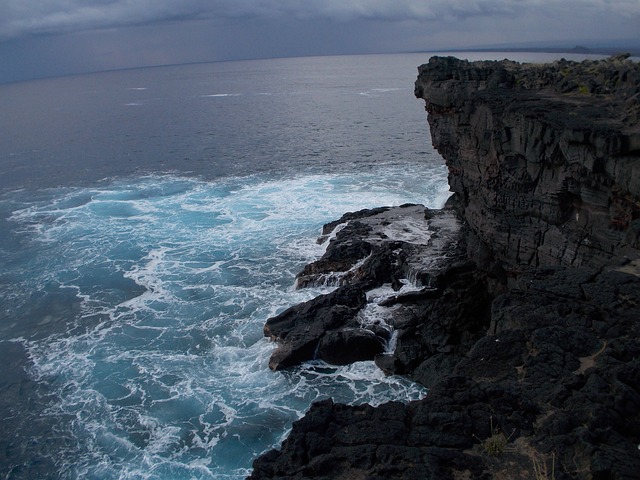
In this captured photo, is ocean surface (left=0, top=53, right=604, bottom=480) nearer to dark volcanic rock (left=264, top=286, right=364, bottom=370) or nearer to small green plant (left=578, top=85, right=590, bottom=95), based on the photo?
dark volcanic rock (left=264, top=286, right=364, bottom=370)

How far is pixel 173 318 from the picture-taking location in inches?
1305

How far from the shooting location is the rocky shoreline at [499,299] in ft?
43.2

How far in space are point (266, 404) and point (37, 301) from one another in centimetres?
1893

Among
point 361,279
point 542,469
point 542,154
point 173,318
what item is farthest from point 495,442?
point 173,318

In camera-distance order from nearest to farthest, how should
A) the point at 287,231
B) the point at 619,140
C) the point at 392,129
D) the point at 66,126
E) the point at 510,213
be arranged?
the point at 619,140 < the point at 510,213 < the point at 287,231 < the point at 392,129 < the point at 66,126

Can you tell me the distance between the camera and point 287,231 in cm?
4556

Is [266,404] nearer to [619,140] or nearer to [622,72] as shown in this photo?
[619,140]

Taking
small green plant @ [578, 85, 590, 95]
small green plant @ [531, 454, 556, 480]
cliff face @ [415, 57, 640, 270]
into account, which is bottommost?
small green plant @ [531, 454, 556, 480]

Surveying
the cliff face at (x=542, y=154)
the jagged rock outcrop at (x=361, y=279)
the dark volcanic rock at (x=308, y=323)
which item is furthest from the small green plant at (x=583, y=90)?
the dark volcanic rock at (x=308, y=323)

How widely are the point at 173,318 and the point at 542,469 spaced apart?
81.2 feet

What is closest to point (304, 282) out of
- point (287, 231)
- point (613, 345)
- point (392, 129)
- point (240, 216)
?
point (287, 231)

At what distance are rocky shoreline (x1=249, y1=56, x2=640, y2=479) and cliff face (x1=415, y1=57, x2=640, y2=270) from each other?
3.4 inches


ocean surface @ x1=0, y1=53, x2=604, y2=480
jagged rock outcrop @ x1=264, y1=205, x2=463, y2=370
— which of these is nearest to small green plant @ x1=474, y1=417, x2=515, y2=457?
ocean surface @ x1=0, y1=53, x2=604, y2=480

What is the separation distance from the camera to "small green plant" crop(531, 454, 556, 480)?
11953 mm
